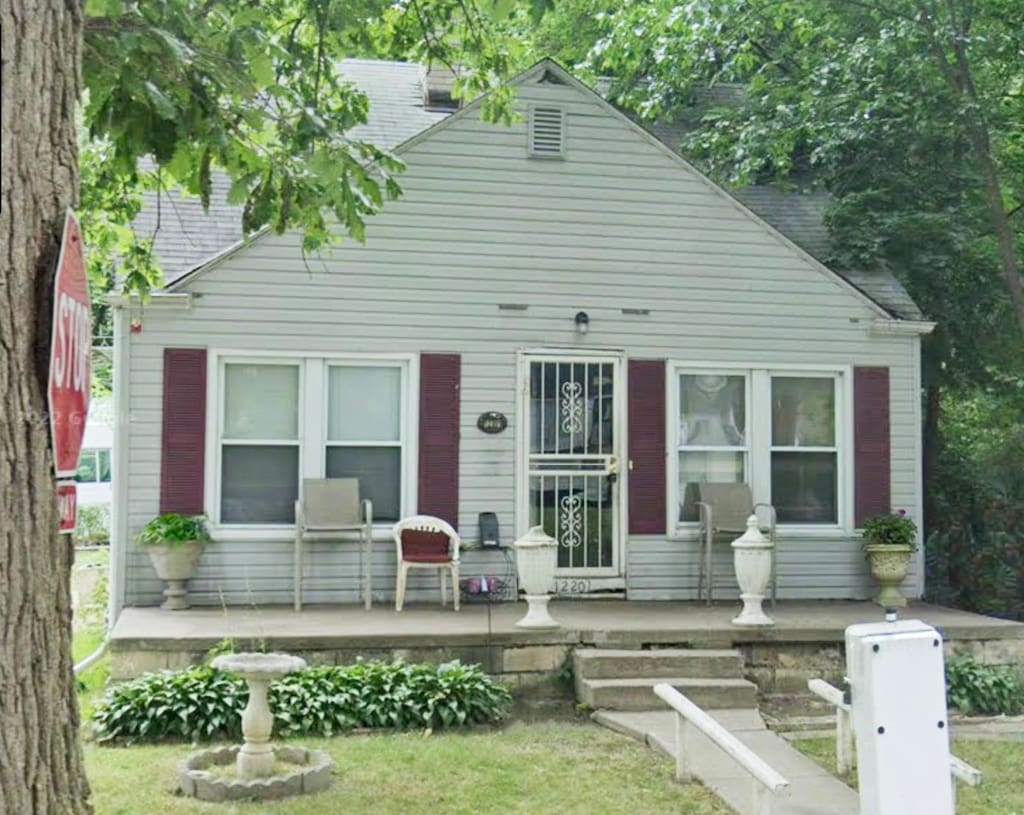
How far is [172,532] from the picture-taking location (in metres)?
8.44

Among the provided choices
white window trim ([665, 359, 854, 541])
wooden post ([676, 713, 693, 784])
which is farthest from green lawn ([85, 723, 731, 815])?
white window trim ([665, 359, 854, 541])

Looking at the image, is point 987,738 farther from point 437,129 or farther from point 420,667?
point 437,129

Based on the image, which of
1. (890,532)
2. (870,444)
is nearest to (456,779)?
(890,532)

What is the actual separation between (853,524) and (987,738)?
3063mm

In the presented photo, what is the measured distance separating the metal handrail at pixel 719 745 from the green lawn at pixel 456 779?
17 centimetres

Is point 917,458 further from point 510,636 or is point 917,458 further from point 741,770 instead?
point 741,770

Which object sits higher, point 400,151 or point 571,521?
point 400,151

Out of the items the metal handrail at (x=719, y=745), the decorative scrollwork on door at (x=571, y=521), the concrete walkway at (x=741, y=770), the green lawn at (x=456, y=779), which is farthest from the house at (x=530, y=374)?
the metal handrail at (x=719, y=745)

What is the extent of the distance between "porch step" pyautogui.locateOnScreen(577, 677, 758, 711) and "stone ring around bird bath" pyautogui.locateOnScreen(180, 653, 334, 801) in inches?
84.2

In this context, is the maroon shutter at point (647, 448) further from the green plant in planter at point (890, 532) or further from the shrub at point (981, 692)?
the shrub at point (981, 692)

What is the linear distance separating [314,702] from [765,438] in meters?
4.91

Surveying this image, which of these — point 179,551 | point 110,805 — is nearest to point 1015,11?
point 179,551

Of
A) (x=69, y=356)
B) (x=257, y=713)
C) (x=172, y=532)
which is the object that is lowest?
(x=257, y=713)

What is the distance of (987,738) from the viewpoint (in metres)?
6.91
